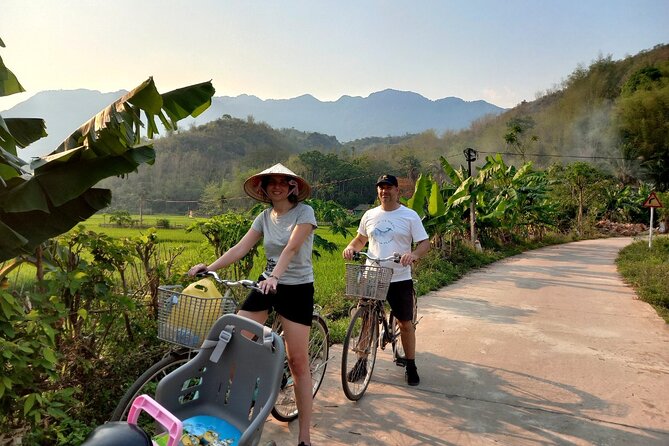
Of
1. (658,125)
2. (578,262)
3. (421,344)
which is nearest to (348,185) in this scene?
(658,125)

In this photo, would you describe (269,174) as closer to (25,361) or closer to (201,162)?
(25,361)

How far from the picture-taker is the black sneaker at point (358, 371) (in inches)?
151

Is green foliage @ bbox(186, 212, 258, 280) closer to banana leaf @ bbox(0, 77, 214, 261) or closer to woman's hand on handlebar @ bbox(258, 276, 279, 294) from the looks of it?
banana leaf @ bbox(0, 77, 214, 261)

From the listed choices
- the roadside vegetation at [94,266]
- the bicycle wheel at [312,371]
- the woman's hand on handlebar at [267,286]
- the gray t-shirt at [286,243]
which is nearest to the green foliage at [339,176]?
the roadside vegetation at [94,266]

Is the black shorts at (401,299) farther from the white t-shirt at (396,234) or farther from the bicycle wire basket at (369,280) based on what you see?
the bicycle wire basket at (369,280)

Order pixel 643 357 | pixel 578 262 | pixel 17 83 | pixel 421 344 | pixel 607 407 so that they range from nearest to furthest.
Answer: pixel 17 83, pixel 607 407, pixel 643 357, pixel 421 344, pixel 578 262

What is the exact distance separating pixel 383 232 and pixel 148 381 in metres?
2.11

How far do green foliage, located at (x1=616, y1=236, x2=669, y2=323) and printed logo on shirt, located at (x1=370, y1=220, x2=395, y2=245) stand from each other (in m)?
4.59

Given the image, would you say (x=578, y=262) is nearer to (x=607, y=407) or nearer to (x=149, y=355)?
(x=607, y=407)

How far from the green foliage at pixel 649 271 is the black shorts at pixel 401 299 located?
4.35 metres

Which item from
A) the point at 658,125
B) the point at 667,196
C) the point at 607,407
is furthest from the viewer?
the point at 658,125

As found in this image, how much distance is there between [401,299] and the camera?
12.7 ft

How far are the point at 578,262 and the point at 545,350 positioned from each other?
27.8 ft

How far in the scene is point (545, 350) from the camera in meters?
5.11
